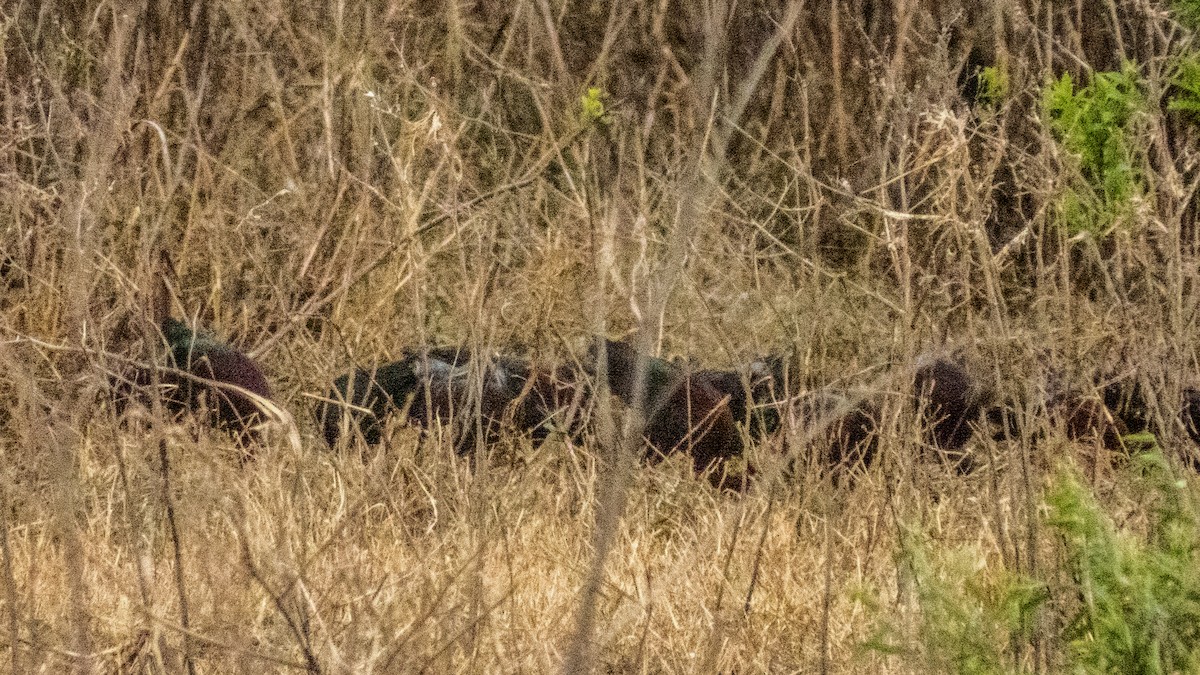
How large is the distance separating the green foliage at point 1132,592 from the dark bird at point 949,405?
1386mm

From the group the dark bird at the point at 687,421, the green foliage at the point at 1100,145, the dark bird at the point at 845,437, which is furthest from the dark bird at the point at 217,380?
the green foliage at the point at 1100,145

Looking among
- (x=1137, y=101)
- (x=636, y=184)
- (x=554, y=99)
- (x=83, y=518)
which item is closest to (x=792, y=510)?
(x=1137, y=101)

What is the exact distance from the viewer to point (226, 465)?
2.99m

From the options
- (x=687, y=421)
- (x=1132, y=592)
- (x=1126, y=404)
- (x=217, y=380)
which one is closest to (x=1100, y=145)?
(x=1126, y=404)

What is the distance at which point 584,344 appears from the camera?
154 inches

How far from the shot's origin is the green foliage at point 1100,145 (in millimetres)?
3145

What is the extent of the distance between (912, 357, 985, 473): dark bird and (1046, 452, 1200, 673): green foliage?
1.39 metres

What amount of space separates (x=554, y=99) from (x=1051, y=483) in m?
3.38

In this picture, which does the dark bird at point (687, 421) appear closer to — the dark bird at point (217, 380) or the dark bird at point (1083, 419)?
the dark bird at point (1083, 419)

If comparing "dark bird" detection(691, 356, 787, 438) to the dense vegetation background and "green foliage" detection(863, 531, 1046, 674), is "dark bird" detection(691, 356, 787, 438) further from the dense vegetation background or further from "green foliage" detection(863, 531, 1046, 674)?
"green foliage" detection(863, 531, 1046, 674)

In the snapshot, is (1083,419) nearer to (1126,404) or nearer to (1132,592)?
(1126,404)

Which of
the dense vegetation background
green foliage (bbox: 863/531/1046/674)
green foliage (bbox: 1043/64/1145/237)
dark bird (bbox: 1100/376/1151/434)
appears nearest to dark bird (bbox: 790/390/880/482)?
the dense vegetation background

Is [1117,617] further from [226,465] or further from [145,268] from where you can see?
[226,465]

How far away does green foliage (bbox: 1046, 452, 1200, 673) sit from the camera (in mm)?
1769
